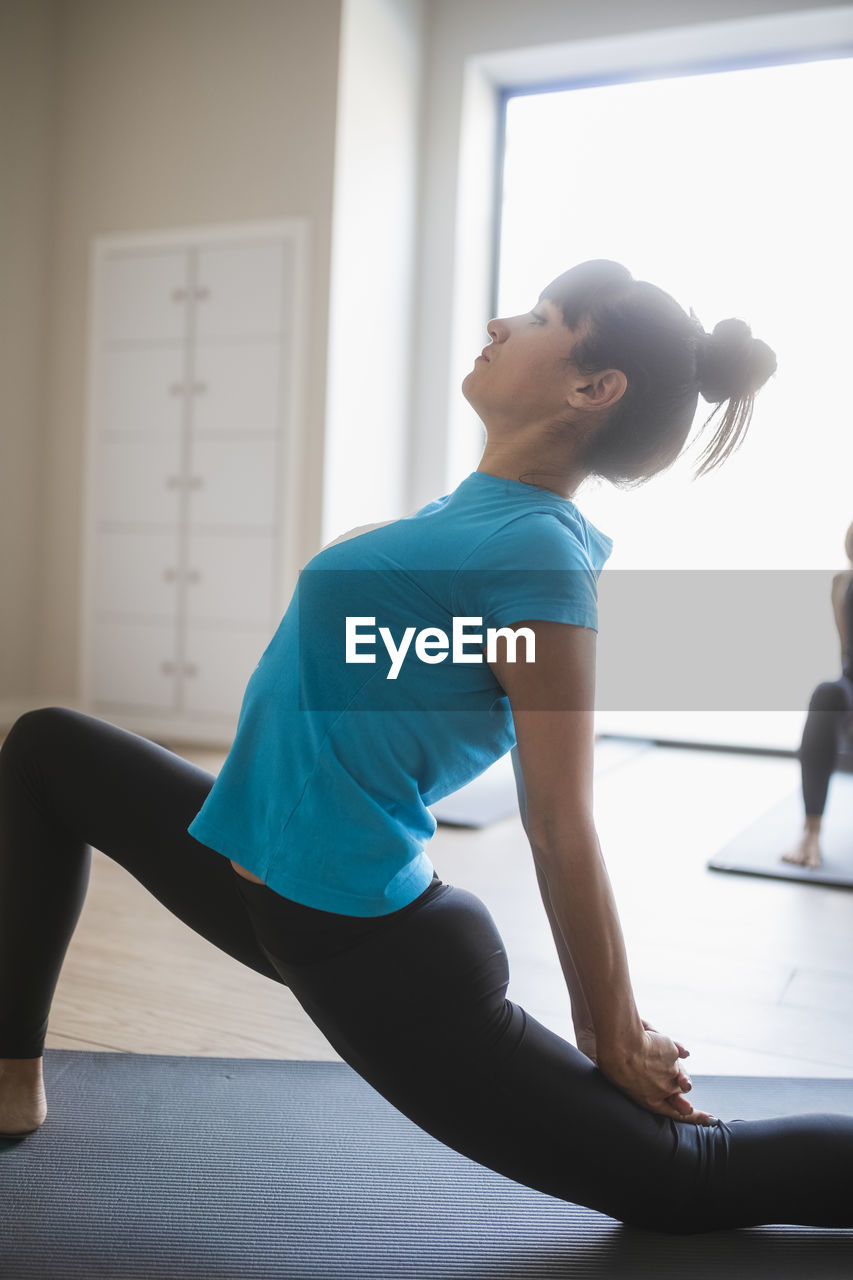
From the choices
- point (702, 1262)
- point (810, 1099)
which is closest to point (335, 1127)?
point (702, 1262)

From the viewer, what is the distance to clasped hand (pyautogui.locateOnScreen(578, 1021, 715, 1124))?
0.90m

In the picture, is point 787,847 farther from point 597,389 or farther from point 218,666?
point 218,666

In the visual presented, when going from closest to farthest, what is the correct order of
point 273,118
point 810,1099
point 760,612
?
point 810,1099
point 273,118
point 760,612

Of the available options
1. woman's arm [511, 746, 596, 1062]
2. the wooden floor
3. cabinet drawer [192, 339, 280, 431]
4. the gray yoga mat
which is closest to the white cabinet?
cabinet drawer [192, 339, 280, 431]

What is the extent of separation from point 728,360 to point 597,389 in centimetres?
12

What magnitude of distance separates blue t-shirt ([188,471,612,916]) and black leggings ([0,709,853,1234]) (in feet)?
0.16

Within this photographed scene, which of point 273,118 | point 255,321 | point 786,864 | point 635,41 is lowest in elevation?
point 786,864

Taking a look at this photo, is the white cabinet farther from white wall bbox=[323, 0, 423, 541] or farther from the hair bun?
the hair bun

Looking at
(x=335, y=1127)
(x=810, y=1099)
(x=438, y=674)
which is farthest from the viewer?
(x=810, y=1099)

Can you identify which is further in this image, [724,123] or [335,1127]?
[724,123]

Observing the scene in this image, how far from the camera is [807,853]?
265cm

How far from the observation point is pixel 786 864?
2.61m

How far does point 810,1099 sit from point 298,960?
31.9 inches

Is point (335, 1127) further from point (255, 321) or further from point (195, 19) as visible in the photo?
point (195, 19)
